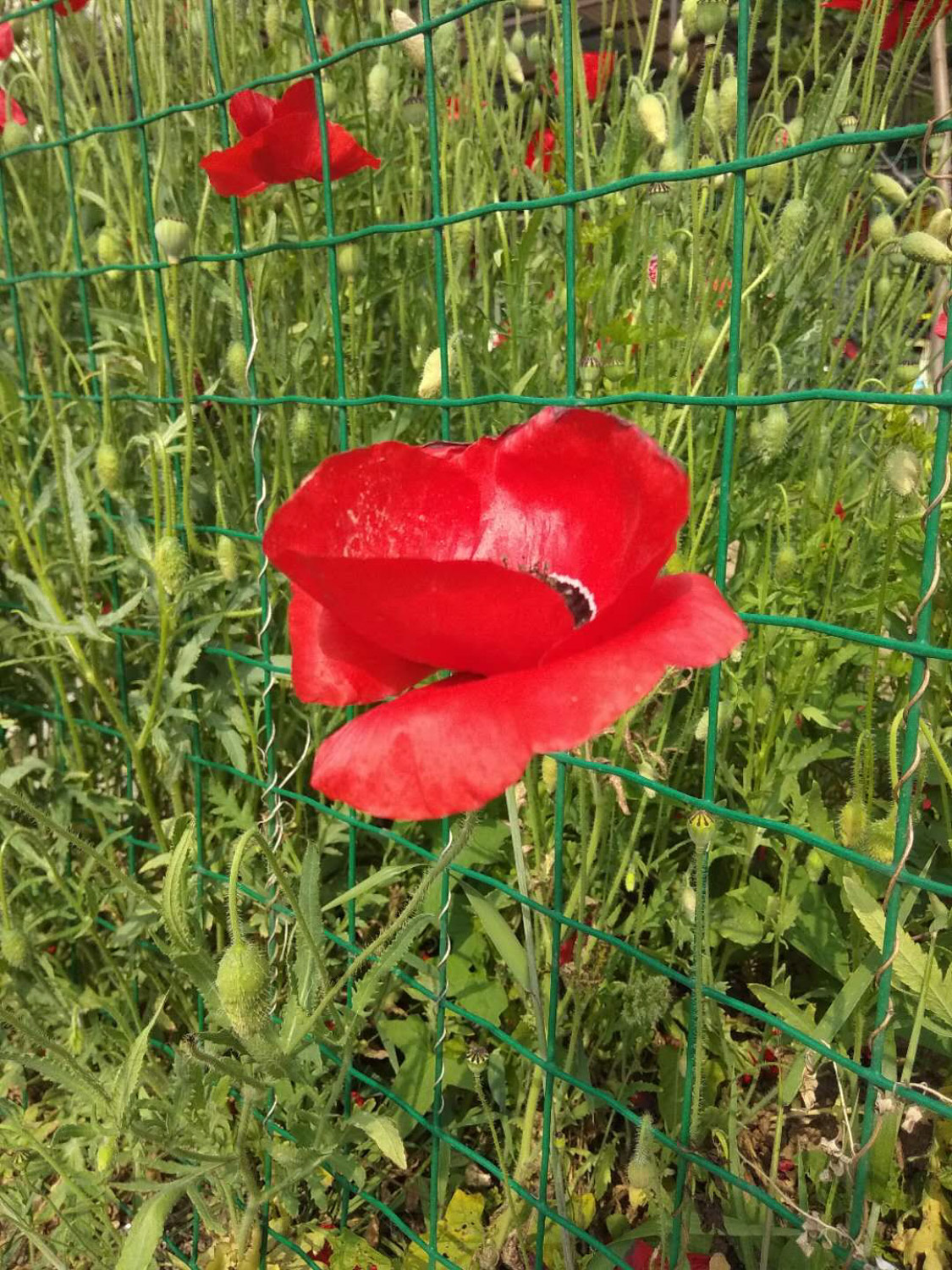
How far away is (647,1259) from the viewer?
1104 mm

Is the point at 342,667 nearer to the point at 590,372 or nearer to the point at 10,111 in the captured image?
the point at 590,372

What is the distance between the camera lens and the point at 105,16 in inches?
62.3

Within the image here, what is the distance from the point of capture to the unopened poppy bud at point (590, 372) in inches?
49.3

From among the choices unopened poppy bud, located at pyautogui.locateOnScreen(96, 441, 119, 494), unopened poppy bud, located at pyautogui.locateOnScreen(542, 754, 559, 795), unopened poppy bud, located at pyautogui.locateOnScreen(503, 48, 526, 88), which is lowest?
unopened poppy bud, located at pyautogui.locateOnScreen(542, 754, 559, 795)

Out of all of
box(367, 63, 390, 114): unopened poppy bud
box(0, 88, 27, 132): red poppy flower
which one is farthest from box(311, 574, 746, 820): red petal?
box(0, 88, 27, 132): red poppy flower

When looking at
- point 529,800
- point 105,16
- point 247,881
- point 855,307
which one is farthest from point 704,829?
point 105,16

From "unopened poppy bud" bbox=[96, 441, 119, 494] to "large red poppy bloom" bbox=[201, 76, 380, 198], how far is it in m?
0.38

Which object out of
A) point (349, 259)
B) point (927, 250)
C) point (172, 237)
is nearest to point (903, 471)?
point (927, 250)

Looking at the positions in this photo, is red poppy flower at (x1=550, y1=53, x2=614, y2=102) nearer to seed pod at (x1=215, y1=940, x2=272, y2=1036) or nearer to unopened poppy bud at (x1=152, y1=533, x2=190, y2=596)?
unopened poppy bud at (x1=152, y1=533, x2=190, y2=596)

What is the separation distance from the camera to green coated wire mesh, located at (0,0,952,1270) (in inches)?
29.3

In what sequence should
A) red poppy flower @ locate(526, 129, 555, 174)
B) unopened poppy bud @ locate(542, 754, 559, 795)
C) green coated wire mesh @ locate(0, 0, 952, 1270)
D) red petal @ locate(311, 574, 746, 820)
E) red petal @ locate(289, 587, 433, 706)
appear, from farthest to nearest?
red poppy flower @ locate(526, 129, 555, 174), unopened poppy bud @ locate(542, 754, 559, 795), green coated wire mesh @ locate(0, 0, 952, 1270), red petal @ locate(289, 587, 433, 706), red petal @ locate(311, 574, 746, 820)

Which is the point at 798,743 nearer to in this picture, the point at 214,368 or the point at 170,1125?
the point at 170,1125

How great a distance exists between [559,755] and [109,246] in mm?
1141

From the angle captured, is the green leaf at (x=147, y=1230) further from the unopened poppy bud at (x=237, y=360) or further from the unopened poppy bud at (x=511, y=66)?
the unopened poppy bud at (x=511, y=66)
